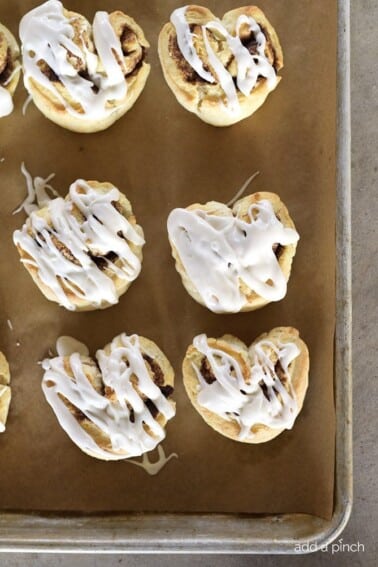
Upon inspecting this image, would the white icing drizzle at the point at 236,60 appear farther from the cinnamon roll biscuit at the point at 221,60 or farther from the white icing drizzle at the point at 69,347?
the white icing drizzle at the point at 69,347

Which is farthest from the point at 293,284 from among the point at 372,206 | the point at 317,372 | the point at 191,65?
the point at 191,65

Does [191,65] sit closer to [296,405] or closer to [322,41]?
[322,41]

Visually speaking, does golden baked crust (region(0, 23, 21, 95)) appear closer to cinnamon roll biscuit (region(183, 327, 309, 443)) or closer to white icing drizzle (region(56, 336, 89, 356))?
white icing drizzle (region(56, 336, 89, 356))

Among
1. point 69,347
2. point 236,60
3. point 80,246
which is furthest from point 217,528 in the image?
point 236,60

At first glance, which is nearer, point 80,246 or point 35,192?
point 80,246

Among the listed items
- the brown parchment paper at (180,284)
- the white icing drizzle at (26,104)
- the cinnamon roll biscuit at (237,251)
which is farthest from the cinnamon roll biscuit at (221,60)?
the white icing drizzle at (26,104)

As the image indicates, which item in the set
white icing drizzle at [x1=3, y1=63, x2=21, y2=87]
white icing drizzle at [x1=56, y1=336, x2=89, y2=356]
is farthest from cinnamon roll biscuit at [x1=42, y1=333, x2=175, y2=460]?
white icing drizzle at [x1=3, y1=63, x2=21, y2=87]

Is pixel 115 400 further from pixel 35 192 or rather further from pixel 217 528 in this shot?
pixel 35 192
